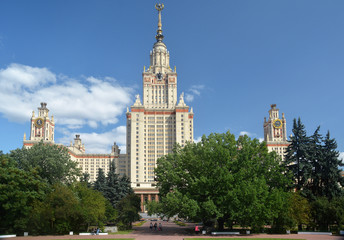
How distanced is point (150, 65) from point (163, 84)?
533 inches

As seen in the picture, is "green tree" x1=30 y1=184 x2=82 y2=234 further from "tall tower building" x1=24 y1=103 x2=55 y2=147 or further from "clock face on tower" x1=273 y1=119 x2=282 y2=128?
"clock face on tower" x1=273 y1=119 x2=282 y2=128

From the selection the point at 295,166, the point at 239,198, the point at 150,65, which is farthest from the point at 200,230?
the point at 150,65

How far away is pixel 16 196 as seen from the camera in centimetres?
3650

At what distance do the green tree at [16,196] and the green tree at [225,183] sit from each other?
16.3m

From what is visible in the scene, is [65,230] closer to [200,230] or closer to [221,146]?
[200,230]

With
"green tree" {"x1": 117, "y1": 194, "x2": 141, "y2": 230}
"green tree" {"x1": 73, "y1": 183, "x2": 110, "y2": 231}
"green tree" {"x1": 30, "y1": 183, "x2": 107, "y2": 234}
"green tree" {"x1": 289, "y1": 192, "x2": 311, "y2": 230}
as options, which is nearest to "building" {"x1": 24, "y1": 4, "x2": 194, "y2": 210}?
"green tree" {"x1": 117, "y1": 194, "x2": 141, "y2": 230}

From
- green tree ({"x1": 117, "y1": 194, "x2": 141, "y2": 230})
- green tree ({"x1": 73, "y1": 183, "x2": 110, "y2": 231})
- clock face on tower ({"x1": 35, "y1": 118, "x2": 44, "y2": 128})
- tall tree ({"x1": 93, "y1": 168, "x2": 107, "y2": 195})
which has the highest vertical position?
clock face on tower ({"x1": 35, "y1": 118, "x2": 44, "y2": 128})

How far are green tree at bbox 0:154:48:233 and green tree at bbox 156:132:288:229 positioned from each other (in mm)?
16286

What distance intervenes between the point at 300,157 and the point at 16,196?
38174 mm

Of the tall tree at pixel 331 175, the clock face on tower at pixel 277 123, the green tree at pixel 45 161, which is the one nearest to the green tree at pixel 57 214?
the green tree at pixel 45 161

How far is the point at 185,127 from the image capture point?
138 meters

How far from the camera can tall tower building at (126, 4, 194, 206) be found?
134375mm

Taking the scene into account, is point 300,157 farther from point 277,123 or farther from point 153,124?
point 277,123

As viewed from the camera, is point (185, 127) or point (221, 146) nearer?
point (221, 146)
